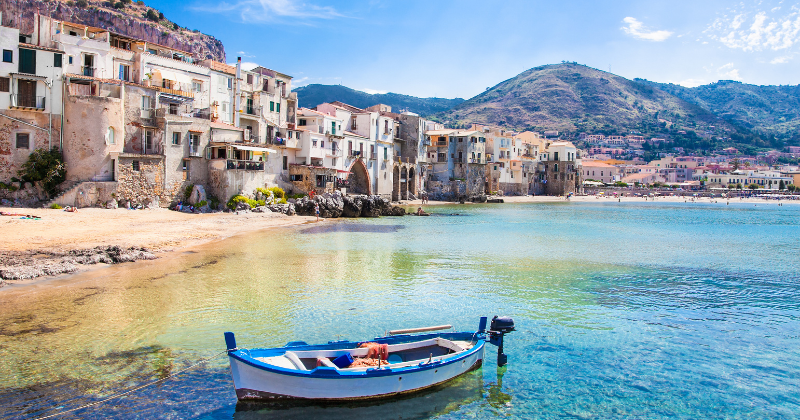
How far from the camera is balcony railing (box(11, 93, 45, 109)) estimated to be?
33.2 metres

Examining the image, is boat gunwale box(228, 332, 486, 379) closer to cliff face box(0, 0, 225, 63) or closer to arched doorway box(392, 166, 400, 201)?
arched doorway box(392, 166, 400, 201)

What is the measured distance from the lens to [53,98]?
1367 inches

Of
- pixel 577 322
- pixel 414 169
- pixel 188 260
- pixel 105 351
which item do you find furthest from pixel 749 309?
pixel 414 169

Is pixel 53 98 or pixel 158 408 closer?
pixel 158 408

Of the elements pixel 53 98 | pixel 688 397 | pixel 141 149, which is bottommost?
pixel 688 397

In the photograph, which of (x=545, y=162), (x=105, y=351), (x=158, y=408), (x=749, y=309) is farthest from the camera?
(x=545, y=162)

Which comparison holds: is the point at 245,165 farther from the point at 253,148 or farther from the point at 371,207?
the point at 371,207

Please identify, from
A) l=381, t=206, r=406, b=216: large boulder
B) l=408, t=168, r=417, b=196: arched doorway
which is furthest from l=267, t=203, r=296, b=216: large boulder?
l=408, t=168, r=417, b=196: arched doorway

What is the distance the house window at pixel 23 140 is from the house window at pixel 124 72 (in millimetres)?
8259

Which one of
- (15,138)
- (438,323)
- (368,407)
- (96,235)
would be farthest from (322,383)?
(15,138)

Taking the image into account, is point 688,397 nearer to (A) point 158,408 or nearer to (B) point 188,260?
(A) point 158,408

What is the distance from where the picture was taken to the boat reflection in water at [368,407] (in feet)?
32.6

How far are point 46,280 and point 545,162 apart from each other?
346 feet

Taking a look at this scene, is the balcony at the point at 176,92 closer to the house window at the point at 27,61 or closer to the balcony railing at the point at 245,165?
the balcony railing at the point at 245,165
